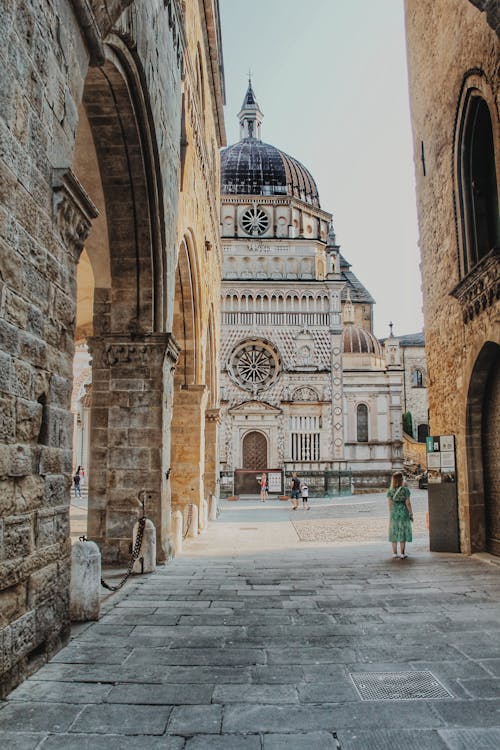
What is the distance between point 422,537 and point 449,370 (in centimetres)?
418

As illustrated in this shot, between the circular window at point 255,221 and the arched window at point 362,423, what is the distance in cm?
1424

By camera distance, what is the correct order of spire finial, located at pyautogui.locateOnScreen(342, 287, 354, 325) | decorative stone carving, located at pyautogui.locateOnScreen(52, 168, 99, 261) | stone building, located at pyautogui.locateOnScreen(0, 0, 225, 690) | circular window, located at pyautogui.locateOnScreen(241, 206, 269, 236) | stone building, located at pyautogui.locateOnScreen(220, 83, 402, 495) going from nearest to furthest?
1. stone building, located at pyautogui.locateOnScreen(0, 0, 225, 690)
2. decorative stone carving, located at pyautogui.locateOnScreen(52, 168, 99, 261)
3. stone building, located at pyautogui.locateOnScreen(220, 83, 402, 495)
4. circular window, located at pyautogui.locateOnScreen(241, 206, 269, 236)
5. spire finial, located at pyautogui.locateOnScreen(342, 287, 354, 325)

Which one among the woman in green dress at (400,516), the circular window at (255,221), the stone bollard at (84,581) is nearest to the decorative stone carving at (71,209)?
the stone bollard at (84,581)

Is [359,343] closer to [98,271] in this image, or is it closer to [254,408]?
[254,408]

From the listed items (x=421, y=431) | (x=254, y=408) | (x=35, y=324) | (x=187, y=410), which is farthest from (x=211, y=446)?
(x=421, y=431)

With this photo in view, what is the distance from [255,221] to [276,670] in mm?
41244

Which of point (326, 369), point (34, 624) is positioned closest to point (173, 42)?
point (34, 624)

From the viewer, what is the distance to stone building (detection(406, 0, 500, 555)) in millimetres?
8500

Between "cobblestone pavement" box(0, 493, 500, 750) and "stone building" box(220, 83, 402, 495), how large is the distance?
27352 mm

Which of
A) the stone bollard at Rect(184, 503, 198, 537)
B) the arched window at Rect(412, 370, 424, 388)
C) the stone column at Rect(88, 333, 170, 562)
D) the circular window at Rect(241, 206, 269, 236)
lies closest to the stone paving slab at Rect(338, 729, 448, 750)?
the stone column at Rect(88, 333, 170, 562)

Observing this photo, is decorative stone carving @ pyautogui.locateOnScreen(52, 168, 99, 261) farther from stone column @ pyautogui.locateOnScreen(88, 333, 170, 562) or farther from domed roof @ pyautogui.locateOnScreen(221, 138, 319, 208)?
domed roof @ pyautogui.locateOnScreen(221, 138, 319, 208)

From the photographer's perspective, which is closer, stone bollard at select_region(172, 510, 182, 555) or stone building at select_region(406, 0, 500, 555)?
stone building at select_region(406, 0, 500, 555)

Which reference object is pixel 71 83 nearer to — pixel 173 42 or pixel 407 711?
pixel 407 711

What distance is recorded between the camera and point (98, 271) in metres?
9.10
